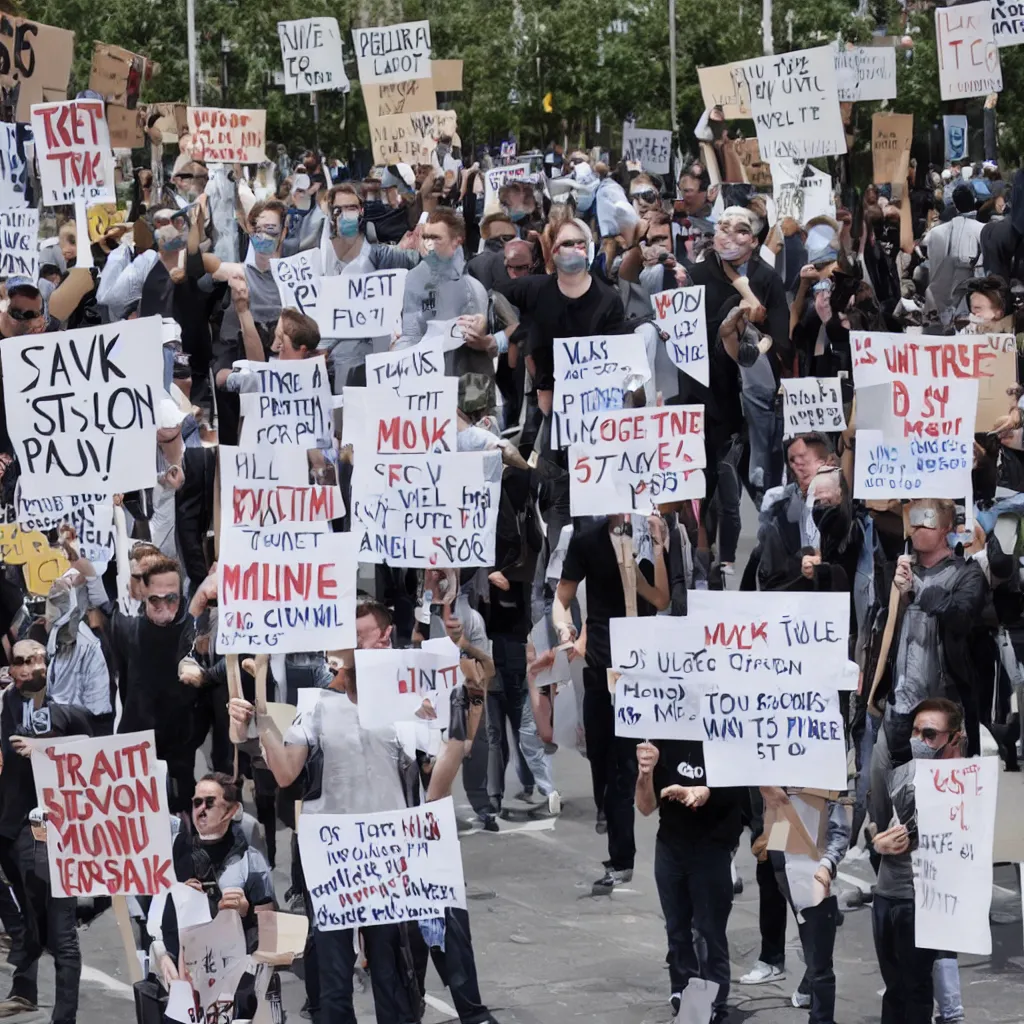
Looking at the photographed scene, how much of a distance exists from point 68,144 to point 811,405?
195 inches

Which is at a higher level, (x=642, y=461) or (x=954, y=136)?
(x=954, y=136)

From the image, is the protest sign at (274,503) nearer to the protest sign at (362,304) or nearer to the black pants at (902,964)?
the black pants at (902,964)

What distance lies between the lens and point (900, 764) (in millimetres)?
10289

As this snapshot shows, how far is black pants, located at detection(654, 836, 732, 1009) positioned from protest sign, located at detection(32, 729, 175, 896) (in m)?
2.05

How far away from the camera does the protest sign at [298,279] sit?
50.3 ft

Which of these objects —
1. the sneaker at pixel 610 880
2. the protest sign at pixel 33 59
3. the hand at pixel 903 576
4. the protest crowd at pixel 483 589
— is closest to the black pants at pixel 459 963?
the protest crowd at pixel 483 589

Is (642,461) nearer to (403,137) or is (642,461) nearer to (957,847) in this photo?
(957,847)

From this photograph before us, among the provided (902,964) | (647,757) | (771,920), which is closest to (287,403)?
(647,757)

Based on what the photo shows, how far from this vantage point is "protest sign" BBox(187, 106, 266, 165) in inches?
797

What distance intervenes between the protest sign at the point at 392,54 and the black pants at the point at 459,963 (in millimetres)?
13311

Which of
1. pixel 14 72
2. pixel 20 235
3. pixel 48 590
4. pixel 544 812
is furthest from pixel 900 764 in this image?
pixel 14 72

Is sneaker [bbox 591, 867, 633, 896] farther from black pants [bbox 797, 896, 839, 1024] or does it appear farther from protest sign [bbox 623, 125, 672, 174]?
protest sign [bbox 623, 125, 672, 174]

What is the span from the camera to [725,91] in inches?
→ 826

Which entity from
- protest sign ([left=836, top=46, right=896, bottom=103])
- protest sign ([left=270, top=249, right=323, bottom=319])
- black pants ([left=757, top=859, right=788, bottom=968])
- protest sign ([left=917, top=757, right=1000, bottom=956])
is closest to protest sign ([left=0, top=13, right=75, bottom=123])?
protest sign ([left=270, top=249, right=323, bottom=319])
